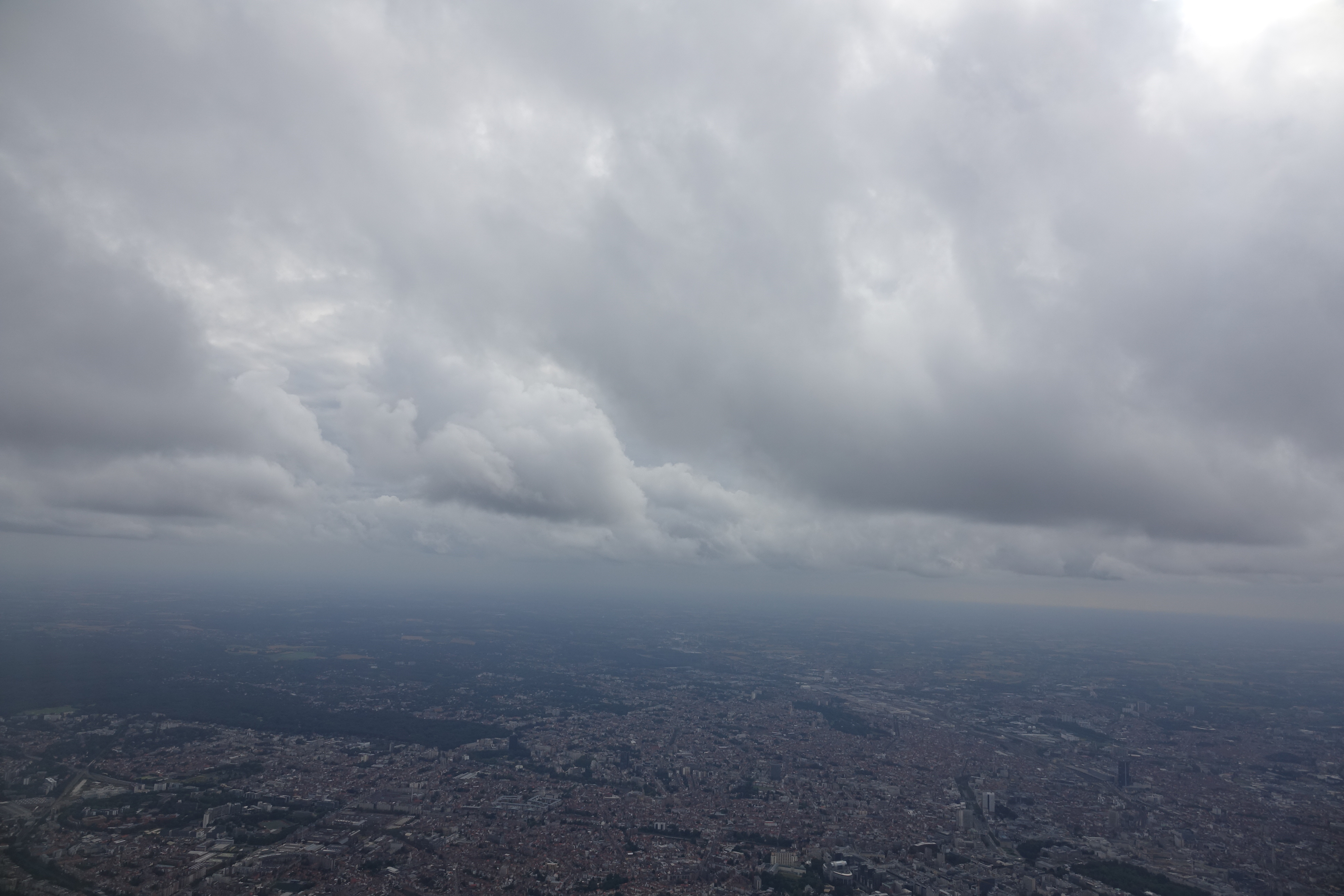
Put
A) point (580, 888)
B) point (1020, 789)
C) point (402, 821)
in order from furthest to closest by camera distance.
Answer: point (1020, 789), point (402, 821), point (580, 888)

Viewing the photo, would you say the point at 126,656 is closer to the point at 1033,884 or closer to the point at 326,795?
the point at 326,795

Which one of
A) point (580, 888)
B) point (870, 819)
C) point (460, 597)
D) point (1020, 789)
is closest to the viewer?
point (580, 888)

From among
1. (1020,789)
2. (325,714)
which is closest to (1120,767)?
(1020,789)

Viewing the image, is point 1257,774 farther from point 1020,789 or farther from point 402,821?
point 402,821

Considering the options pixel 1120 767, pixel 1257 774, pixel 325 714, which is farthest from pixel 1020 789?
pixel 325 714

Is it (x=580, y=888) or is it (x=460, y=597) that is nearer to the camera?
(x=580, y=888)

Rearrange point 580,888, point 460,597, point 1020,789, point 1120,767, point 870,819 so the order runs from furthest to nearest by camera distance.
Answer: point 460,597
point 1120,767
point 1020,789
point 870,819
point 580,888

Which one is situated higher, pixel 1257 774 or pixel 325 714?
pixel 1257 774
